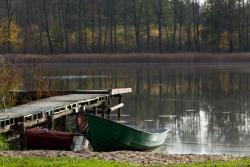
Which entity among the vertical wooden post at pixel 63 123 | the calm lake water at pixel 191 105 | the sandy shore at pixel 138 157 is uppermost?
the sandy shore at pixel 138 157

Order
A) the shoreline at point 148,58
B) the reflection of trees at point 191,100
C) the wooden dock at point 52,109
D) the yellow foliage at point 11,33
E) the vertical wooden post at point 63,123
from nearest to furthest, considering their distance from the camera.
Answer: the wooden dock at point 52,109 < the vertical wooden post at point 63,123 < the reflection of trees at point 191,100 < the shoreline at point 148,58 < the yellow foliage at point 11,33

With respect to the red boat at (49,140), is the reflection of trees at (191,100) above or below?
below

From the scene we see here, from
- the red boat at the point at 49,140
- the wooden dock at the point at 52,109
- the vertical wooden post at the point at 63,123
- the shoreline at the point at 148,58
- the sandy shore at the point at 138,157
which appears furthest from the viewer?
the shoreline at the point at 148,58

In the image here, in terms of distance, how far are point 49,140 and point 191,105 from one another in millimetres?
14741

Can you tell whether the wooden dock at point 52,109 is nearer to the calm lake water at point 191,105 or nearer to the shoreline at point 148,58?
the calm lake water at point 191,105

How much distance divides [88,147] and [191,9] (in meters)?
75.1

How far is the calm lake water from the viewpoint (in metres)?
20.6

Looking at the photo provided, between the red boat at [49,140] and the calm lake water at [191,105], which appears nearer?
the red boat at [49,140]

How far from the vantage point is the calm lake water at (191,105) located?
67.7 feet

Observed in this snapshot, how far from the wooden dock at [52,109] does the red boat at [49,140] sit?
1.68ft

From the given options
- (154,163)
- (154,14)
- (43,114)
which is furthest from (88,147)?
(154,14)

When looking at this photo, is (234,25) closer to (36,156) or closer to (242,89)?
(242,89)

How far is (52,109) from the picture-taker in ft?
65.2

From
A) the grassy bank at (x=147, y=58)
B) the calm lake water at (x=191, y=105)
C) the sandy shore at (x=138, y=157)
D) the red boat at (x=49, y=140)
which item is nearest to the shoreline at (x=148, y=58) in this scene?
the grassy bank at (x=147, y=58)
